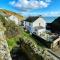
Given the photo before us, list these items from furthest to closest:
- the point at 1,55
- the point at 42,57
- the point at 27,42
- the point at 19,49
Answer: the point at 19,49, the point at 27,42, the point at 42,57, the point at 1,55

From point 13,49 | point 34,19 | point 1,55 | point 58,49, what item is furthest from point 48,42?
point 1,55

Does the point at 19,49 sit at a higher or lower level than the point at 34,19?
lower

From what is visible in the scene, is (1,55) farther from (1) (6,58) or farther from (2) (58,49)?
(2) (58,49)

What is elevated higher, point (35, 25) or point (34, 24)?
point (34, 24)

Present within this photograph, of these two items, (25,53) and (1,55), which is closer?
(1,55)

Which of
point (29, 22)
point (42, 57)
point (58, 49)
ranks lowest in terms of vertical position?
point (58, 49)

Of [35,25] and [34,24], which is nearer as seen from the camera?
[34,24]

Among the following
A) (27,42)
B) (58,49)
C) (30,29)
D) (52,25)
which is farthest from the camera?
(52,25)

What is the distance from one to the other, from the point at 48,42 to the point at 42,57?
16.8m

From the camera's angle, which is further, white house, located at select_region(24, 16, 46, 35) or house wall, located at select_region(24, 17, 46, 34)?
house wall, located at select_region(24, 17, 46, 34)

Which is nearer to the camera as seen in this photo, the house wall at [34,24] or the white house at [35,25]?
the white house at [35,25]

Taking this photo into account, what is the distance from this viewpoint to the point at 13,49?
18188 mm

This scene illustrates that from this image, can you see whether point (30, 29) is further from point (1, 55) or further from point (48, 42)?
point (1, 55)

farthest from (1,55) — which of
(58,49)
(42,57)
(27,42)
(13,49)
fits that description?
(58,49)
